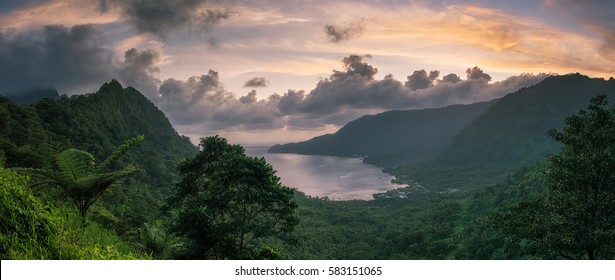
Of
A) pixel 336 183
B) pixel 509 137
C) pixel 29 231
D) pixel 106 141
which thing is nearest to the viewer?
pixel 29 231

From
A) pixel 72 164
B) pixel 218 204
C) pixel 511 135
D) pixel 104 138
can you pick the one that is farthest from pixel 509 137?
pixel 72 164

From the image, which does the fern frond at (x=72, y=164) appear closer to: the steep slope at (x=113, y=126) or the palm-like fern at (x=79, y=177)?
the palm-like fern at (x=79, y=177)

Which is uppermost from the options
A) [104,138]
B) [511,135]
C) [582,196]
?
[104,138]

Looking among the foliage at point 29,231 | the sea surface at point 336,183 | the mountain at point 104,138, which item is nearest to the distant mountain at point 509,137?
the sea surface at point 336,183

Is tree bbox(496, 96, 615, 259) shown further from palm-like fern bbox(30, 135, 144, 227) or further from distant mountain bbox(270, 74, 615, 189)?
distant mountain bbox(270, 74, 615, 189)

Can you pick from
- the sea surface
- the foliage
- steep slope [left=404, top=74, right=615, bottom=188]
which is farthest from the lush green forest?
steep slope [left=404, top=74, right=615, bottom=188]

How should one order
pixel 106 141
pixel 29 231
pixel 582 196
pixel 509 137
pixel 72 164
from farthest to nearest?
1. pixel 509 137
2. pixel 106 141
3. pixel 582 196
4. pixel 72 164
5. pixel 29 231

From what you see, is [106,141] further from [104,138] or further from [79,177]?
[79,177]
